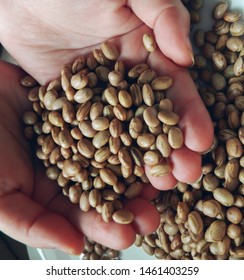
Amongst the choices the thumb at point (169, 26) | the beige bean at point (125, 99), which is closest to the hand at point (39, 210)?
the beige bean at point (125, 99)

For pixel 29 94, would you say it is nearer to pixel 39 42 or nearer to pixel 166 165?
pixel 39 42

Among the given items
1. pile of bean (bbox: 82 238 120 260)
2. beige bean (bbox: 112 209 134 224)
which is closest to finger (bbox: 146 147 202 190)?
beige bean (bbox: 112 209 134 224)

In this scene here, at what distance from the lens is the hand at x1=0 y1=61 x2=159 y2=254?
852 millimetres

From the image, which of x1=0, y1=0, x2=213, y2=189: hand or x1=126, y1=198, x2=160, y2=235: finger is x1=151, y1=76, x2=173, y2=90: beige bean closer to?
x1=0, y1=0, x2=213, y2=189: hand

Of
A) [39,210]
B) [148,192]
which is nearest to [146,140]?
[148,192]

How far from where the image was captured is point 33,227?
0.85 meters

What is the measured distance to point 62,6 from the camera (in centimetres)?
100

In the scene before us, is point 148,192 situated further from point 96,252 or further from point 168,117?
point 96,252

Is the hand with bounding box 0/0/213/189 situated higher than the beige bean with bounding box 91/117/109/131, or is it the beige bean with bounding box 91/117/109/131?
the hand with bounding box 0/0/213/189

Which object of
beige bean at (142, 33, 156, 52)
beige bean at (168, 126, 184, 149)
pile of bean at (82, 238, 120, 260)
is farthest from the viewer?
pile of bean at (82, 238, 120, 260)

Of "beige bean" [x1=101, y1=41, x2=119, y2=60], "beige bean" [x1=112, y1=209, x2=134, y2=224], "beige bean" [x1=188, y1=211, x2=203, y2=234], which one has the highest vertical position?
"beige bean" [x1=101, y1=41, x2=119, y2=60]

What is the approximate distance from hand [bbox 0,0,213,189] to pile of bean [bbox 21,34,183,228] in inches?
1.0

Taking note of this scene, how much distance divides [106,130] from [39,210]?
0.74 ft

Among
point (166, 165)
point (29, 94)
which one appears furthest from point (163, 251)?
point (29, 94)
